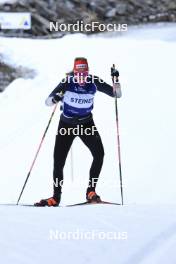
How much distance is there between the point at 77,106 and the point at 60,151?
1.95ft

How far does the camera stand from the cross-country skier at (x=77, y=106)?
24.4 ft

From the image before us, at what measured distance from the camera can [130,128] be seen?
1316 cm

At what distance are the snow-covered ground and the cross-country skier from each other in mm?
1031

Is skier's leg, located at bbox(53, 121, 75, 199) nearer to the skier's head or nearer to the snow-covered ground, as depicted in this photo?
the skier's head

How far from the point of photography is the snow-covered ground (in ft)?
17.5

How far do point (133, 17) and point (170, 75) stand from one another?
12.7 metres

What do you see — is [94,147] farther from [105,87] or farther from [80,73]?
[80,73]

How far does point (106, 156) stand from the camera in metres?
11.5

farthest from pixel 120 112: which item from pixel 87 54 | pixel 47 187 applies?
pixel 87 54

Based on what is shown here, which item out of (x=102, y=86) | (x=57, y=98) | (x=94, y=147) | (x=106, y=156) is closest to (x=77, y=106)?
(x=57, y=98)

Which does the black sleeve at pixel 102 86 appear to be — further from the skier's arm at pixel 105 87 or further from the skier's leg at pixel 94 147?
the skier's leg at pixel 94 147

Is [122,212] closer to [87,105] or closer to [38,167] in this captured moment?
[87,105]

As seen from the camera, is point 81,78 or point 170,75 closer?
point 81,78

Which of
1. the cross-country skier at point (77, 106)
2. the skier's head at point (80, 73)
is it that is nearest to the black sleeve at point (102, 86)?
the cross-country skier at point (77, 106)
